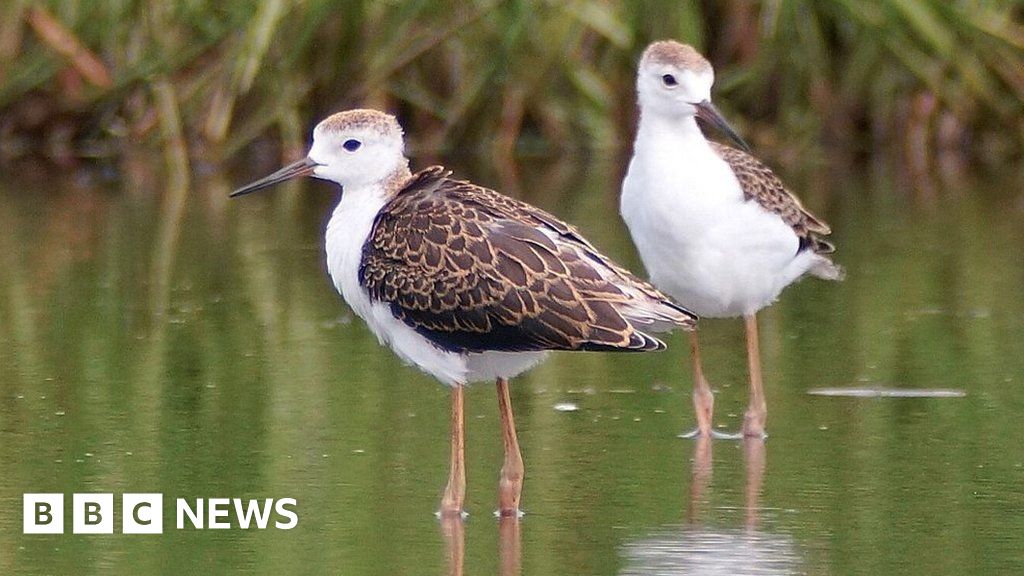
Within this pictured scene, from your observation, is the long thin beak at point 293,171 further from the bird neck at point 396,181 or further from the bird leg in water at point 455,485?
the bird leg in water at point 455,485

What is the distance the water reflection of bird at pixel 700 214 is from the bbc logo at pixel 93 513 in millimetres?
2457

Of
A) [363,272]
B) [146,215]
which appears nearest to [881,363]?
[363,272]

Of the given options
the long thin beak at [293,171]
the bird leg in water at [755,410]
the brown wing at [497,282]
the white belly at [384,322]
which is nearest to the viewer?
the brown wing at [497,282]

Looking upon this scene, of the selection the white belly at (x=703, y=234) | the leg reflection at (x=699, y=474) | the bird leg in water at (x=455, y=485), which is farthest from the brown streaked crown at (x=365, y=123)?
the leg reflection at (x=699, y=474)

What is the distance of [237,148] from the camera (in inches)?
732

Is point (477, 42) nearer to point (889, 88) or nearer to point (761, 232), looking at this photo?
point (889, 88)

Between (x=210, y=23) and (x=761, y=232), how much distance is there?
9.93 m

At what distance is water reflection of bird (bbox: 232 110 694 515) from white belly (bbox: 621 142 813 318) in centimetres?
129

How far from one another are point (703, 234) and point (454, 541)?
237 cm

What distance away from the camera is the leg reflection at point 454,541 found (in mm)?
6680

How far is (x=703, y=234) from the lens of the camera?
8.90 m

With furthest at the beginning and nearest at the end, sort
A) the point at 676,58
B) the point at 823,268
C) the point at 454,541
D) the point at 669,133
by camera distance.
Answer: the point at 823,268 → the point at 676,58 → the point at 669,133 → the point at 454,541

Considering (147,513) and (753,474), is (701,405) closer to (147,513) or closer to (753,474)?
(753,474)

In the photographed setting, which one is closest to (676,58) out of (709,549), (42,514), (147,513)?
(709,549)
